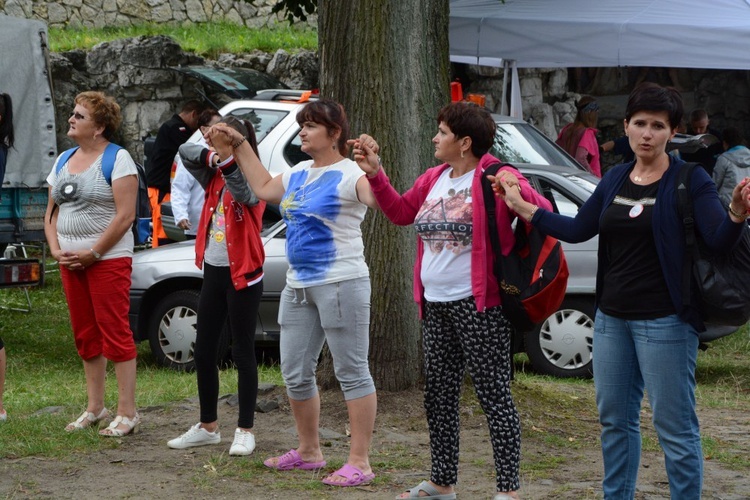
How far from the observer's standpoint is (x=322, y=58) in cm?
660

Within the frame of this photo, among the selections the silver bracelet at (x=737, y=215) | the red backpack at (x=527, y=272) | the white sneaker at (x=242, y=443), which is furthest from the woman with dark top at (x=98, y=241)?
the silver bracelet at (x=737, y=215)

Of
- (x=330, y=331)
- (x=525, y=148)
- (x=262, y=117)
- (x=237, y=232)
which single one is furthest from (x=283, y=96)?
(x=330, y=331)

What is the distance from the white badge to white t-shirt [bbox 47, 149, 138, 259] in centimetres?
297

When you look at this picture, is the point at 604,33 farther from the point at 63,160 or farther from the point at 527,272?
the point at 527,272

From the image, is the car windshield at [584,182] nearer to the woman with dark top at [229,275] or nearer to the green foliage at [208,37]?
the woman with dark top at [229,275]

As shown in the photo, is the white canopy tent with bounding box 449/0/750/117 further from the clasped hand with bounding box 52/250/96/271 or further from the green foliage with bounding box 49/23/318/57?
the clasped hand with bounding box 52/250/96/271

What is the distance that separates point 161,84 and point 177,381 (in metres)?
9.46

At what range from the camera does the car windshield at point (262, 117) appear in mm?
10484

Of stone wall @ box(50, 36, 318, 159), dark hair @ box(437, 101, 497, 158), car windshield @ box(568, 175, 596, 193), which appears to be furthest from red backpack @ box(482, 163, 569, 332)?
stone wall @ box(50, 36, 318, 159)

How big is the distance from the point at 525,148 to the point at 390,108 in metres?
3.88

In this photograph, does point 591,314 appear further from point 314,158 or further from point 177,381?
point 314,158

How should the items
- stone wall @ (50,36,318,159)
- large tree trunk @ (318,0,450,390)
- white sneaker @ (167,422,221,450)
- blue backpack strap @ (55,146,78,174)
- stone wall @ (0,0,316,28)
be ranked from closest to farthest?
white sneaker @ (167,422,221,450)
blue backpack strap @ (55,146,78,174)
large tree trunk @ (318,0,450,390)
stone wall @ (50,36,318,159)
stone wall @ (0,0,316,28)

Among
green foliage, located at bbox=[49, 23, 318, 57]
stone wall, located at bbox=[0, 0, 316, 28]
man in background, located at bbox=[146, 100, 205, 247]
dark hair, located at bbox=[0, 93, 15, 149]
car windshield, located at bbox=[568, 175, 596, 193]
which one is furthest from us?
stone wall, located at bbox=[0, 0, 316, 28]

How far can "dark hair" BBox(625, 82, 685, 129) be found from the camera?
4.14 meters
